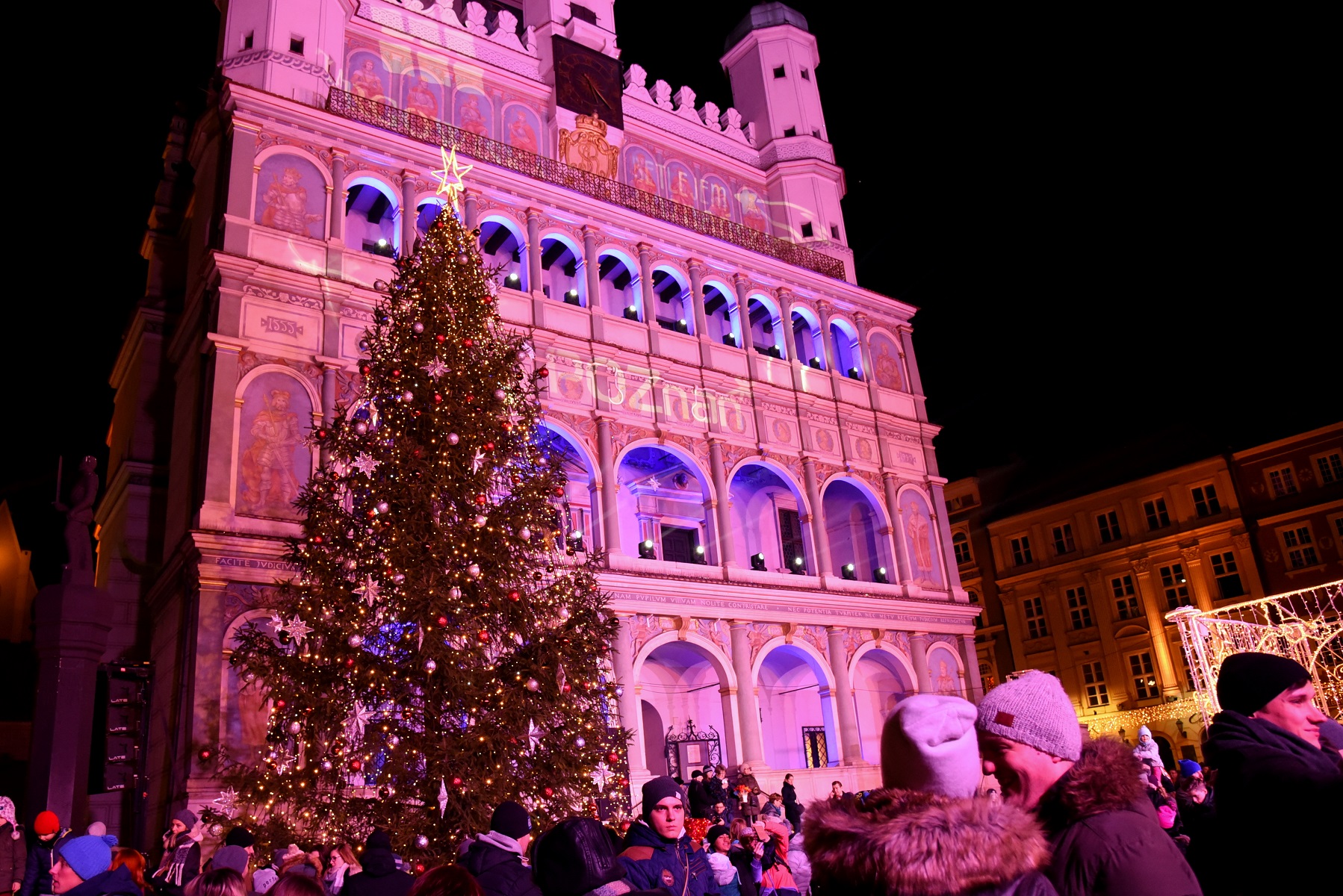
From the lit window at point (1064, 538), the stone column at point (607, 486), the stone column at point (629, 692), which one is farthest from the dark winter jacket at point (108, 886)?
the lit window at point (1064, 538)

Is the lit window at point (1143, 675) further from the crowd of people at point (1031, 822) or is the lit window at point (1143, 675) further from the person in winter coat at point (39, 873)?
the person in winter coat at point (39, 873)

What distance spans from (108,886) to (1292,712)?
4.60m

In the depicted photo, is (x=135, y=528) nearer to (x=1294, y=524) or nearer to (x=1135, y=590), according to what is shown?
(x=1135, y=590)

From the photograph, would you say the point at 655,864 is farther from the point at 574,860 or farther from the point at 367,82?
the point at 367,82

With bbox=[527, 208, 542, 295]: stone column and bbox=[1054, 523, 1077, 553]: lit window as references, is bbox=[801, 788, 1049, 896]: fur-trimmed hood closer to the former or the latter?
bbox=[527, 208, 542, 295]: stone column

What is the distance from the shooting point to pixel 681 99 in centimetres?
3080

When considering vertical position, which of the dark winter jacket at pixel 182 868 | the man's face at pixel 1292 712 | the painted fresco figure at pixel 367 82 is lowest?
the dark winter jacket at pixel 182 868

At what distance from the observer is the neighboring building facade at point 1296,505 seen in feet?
113

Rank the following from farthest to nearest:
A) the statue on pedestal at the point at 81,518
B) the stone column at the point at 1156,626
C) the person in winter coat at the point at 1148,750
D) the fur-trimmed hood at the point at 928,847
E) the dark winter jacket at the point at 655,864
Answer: the stone column at the point at 1156,626 < the statue on pedestal at the point at 81,518 < the person in winter coat at the point at 1148,750 < the dark winter jacket at the point at 655,864 < the fur-trimmed hood at the point at 928,847

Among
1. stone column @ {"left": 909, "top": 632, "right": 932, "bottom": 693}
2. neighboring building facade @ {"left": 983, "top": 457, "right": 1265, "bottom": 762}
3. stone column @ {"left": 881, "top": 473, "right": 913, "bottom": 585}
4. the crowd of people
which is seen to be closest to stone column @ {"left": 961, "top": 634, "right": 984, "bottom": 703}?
stone column @ {"left": 909, "top": 632, "right": 932, "bottom": 693}

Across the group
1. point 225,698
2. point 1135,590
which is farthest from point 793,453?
point 1135,590

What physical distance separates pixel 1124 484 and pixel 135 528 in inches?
1355

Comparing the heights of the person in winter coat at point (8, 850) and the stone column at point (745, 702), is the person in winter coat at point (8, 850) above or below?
below

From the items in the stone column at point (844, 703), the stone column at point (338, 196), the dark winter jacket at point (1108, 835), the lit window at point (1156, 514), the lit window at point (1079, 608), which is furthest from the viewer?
the lit window at point (1079, 608)
